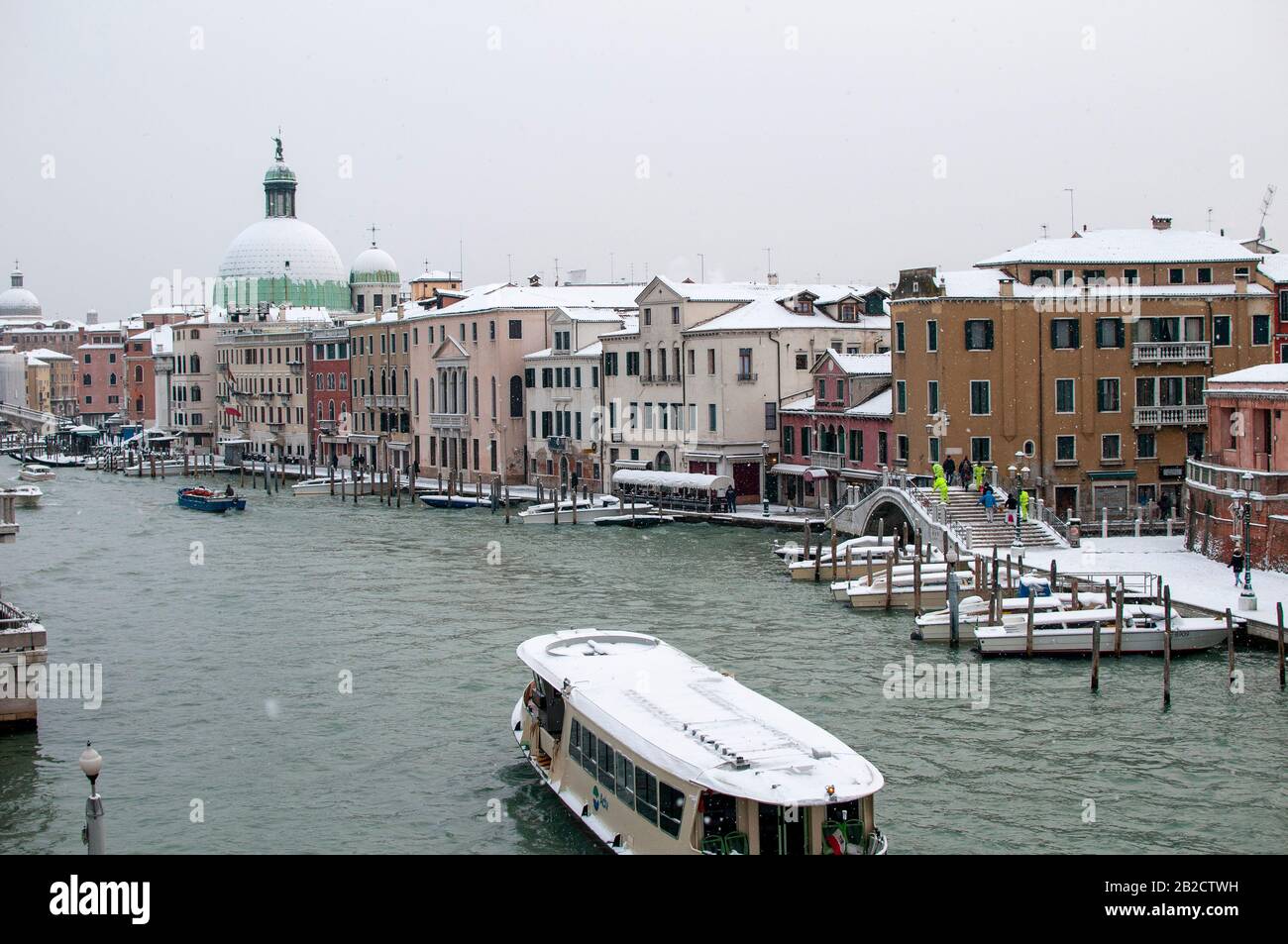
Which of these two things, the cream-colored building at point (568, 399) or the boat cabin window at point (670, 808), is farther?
the cream-colored building at point (568, 399)

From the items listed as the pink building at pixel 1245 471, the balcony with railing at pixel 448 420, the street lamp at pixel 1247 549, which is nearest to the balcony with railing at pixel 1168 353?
the pink building at pixel 1245 471

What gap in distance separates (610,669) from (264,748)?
573cm

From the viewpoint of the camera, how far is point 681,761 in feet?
49.5

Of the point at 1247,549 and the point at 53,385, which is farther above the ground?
the point at 53,385

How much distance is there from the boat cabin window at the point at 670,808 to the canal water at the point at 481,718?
231cm

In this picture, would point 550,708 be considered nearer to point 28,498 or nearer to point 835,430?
point 835,430

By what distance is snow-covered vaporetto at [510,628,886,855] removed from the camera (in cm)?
1421

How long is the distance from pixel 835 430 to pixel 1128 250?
10.4 meters

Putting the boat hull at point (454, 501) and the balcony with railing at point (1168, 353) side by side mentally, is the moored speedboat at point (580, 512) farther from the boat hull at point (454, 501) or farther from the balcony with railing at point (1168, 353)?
the balcony with railing at point (1168, 353)

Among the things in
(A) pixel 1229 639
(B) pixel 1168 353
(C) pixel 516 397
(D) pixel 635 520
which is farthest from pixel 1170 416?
→ (C) pixel 516 397

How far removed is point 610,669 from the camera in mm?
19359

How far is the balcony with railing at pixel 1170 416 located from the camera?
43.0 meters

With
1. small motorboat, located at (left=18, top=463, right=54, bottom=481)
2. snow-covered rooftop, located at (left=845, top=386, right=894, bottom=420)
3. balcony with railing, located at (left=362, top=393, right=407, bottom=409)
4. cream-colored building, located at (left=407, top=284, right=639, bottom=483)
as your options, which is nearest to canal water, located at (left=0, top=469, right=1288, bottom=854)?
snow-covered rooftop, located at (left=845, top=386, right=894, bottom=420)
